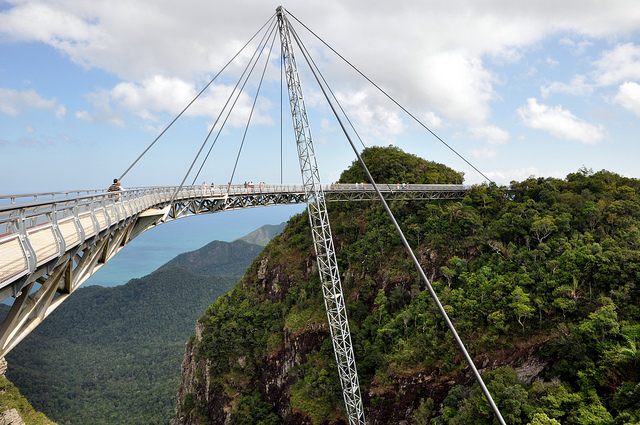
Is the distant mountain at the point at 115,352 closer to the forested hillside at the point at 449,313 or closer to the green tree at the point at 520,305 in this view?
the forested hillside at the point at 449,313

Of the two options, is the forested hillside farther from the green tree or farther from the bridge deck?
the bridge deck

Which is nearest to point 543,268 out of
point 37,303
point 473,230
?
point 473,230

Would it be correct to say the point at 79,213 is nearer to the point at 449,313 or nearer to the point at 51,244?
the point at 51,244

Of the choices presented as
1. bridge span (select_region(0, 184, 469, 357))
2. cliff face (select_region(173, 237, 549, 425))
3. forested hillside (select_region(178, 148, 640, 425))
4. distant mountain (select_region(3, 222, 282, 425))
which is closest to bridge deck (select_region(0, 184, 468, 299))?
bridge span (select_region(0, 184, 469, 357))

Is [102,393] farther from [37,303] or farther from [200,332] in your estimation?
[37,303]

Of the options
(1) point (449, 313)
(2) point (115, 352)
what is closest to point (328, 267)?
(1) point (449, 313)

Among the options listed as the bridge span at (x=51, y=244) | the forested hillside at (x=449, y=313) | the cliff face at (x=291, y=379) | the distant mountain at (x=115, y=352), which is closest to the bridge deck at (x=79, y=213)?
the bridge span at (x=51, y=244)
